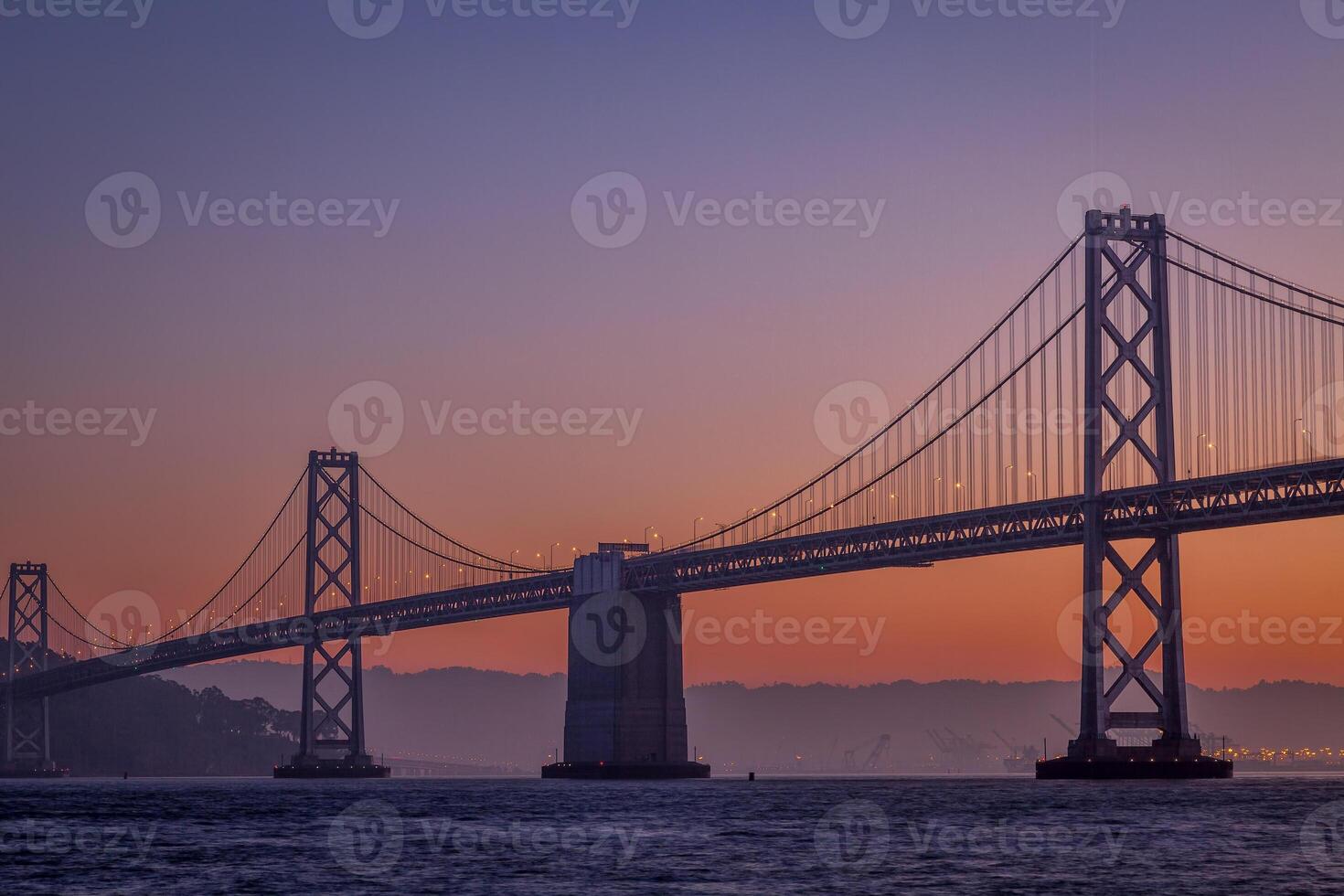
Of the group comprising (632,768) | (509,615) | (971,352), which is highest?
(971,352)

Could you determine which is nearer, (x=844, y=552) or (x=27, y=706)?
(x=844, y=552)

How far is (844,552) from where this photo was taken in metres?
89.3

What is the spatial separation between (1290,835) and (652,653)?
47426 mm

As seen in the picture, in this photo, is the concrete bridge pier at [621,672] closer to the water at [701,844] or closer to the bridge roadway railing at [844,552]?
the bridge roadway railing at [844,552]

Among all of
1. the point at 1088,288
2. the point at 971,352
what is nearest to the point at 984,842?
the point at 1088,288

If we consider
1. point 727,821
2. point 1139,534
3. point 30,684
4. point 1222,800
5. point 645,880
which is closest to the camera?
point 645,880

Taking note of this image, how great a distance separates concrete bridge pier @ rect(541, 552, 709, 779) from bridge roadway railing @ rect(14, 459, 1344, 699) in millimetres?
1511

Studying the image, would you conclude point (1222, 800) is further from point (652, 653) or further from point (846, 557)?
point (652, 653)

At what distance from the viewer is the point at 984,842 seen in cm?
5425

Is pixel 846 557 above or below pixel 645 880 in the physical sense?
above

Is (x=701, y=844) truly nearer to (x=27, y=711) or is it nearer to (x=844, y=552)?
(x=844, y=552)

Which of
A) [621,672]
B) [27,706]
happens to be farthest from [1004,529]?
[27,706]

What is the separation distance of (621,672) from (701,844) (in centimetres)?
4505

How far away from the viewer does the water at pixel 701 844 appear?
44.8 m
